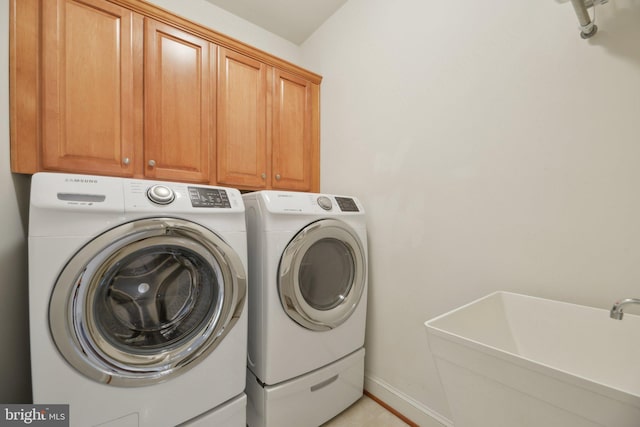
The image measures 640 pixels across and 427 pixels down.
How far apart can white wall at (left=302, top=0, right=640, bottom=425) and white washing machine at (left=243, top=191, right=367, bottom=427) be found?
216mm

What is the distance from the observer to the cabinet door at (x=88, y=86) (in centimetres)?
107

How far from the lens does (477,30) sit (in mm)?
1127

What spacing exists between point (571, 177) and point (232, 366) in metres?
1.47

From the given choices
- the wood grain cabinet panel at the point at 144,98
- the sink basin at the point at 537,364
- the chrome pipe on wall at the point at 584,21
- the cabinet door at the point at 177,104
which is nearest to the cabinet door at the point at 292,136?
the wood grain cabinet panel at the point at 144,98


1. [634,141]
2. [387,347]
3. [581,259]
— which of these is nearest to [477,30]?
[634,141]

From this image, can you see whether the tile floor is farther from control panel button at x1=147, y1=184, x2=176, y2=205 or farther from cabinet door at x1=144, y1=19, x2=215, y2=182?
cabinet door at x1=144, y1=19, x2=215, y2=182

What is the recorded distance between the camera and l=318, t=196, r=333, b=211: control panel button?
1.33 meters

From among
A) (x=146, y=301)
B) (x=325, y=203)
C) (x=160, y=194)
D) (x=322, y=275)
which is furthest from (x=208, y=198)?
(x=322, y=275)

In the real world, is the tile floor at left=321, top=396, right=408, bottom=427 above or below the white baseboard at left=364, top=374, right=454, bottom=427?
below

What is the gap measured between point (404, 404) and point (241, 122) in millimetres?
1848

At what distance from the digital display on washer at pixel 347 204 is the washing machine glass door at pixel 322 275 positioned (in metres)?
0.10

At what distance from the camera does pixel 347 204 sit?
1453 millimetres

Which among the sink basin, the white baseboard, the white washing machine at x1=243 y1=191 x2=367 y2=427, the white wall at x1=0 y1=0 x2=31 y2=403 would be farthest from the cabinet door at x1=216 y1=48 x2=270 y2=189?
the white baseboard

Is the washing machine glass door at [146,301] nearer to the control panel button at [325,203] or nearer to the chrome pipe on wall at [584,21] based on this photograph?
the control panel button at [325,203]
